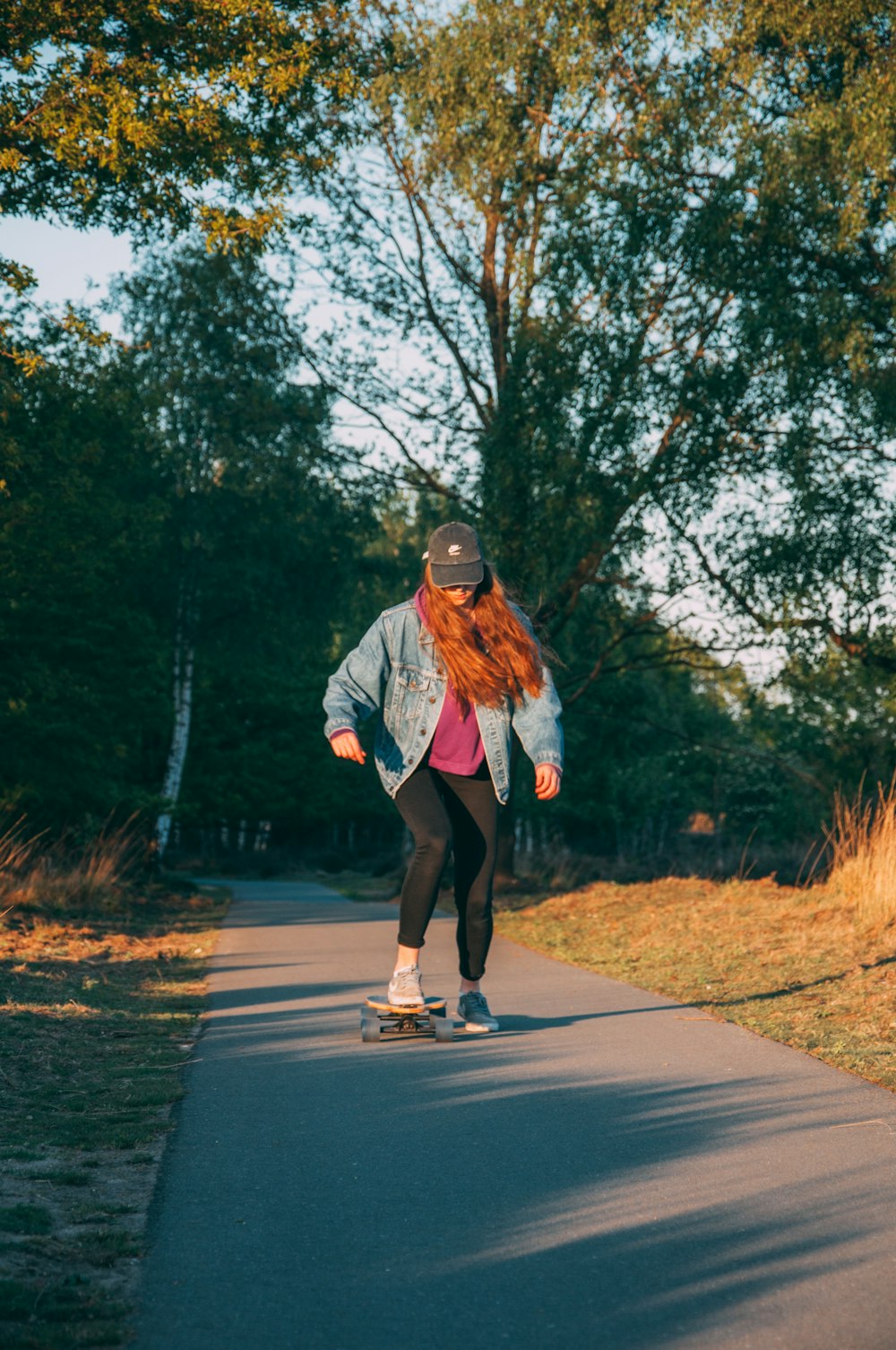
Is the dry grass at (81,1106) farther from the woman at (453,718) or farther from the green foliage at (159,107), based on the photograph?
the green foliage at (159,107)

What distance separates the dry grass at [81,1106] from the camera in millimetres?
2922

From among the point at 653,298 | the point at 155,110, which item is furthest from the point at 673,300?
the point at 155,110

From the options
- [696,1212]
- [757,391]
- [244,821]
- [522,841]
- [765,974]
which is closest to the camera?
[696,1212]

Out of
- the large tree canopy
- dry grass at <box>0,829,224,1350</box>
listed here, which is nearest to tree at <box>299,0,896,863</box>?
the large tree canopy

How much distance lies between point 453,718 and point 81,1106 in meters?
2.34

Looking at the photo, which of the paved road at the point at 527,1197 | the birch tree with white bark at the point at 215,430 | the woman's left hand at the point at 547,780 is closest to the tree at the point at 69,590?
the birch tree with white bark at the point at 215,430

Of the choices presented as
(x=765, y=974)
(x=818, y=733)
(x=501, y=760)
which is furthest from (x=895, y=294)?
(x=818, y=733)

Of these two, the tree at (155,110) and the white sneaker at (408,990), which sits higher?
the tree at (155,110)

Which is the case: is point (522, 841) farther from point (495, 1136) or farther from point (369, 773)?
point (495, 1136)

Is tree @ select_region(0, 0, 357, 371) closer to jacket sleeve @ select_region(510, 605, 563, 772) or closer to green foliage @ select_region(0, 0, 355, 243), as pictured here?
green foliage @ select_region(0, 0, 355, 243)

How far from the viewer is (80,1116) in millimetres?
4824

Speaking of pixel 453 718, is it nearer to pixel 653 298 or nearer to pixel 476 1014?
pixel 476 1014

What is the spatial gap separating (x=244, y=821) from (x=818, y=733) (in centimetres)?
3619

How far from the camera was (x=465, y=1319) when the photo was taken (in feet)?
9.28
